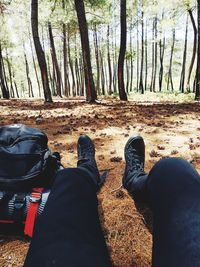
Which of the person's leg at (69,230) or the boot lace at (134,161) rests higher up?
the person's leg at (69,230)

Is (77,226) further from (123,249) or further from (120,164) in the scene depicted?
(120,164)

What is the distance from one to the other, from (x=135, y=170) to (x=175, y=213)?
1.13 meters

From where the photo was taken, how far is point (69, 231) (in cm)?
121

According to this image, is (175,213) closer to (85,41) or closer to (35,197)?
(35,197)

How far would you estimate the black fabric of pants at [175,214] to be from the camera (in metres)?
1.05

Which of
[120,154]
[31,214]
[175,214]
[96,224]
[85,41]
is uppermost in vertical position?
[85,41]

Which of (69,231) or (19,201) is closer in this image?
(69,231)

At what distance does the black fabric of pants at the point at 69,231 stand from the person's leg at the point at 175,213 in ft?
0.91

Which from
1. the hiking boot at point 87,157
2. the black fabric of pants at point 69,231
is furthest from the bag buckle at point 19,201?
the hiking boot at point 87,157

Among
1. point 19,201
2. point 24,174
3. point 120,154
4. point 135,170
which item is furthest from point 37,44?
point 19,201

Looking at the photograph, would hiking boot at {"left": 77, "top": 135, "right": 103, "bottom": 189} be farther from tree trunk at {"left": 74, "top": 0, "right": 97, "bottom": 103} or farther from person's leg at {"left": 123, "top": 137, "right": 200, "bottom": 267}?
tree trunk at {"left": 74, "top": 0, "right": 97, "bottom": 103}

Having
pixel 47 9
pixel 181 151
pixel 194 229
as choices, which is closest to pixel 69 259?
pixel 194 229

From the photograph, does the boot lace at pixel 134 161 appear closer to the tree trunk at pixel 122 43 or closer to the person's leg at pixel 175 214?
the person's leg at pixel 175 214

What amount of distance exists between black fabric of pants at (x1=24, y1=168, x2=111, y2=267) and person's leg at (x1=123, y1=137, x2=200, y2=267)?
28 cm
